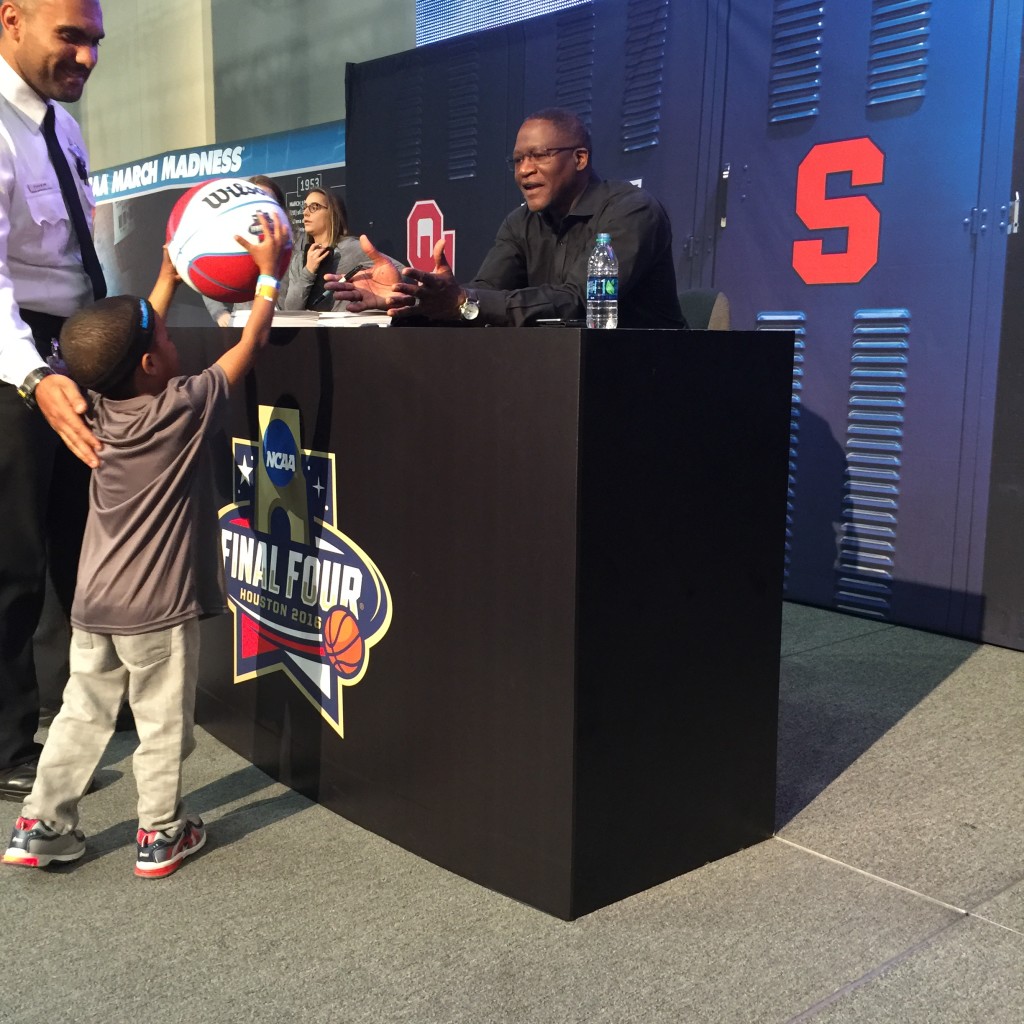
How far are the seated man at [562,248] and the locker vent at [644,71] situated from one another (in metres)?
1.99

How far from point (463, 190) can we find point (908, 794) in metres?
4.46

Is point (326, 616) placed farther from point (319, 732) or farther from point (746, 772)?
point (746, 772)

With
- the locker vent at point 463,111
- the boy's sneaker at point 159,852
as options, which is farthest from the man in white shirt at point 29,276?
the locker vent at point 463,111

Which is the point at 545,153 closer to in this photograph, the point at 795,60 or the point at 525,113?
the point at 795,60

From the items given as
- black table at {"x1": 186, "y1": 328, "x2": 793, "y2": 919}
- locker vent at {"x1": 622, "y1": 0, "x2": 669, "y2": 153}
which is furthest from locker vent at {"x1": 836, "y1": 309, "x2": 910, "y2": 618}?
black table at {"x1": 186, "y1": 328, "x2": 793, "y2": 919}

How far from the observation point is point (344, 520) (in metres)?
2.69

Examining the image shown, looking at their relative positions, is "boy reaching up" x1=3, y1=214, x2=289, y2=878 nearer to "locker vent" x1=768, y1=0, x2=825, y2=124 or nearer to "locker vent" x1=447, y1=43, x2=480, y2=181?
"locker vent" x1=768, y1=0, x2=825, y2=124

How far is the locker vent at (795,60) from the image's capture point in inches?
179

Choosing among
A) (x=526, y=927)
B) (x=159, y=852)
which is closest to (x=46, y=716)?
(x=159, y=852)

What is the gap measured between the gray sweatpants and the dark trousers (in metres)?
0.53

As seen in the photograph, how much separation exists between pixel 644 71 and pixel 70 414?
370 centimetres

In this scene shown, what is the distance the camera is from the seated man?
2930mm

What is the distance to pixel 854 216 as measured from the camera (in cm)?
452

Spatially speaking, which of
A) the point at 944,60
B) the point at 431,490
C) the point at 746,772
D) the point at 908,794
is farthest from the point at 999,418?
the point at 431,490
